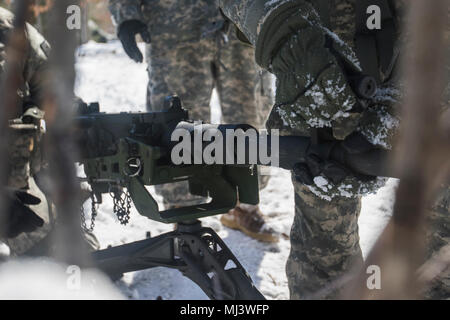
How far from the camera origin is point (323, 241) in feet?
5.44

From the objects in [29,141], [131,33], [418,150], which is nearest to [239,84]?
[131,33]

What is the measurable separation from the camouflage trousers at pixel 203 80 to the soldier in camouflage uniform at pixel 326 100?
1.48m

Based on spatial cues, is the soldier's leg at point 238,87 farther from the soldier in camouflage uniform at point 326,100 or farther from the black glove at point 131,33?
the soldier in camouflage uniform at point 326,100

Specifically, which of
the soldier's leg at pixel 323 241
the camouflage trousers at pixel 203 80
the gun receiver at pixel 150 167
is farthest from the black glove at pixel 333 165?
the camouflage trousers at pixel 203 80

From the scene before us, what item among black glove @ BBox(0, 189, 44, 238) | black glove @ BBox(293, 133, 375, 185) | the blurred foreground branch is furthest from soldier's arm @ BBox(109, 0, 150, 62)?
the blurred foreground branch

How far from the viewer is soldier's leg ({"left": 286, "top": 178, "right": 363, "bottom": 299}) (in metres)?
1.64

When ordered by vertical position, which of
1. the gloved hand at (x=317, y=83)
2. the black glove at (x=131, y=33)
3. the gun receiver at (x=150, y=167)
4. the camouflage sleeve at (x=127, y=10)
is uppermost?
the camouflage sleeve at (x=127, y=10)

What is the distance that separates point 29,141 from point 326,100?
1766mm

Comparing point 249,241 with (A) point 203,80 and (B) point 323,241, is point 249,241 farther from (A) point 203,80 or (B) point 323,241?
(B) point 323,241

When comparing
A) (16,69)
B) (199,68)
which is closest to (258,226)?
(199,68)

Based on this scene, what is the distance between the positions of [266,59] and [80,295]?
4.49 feet

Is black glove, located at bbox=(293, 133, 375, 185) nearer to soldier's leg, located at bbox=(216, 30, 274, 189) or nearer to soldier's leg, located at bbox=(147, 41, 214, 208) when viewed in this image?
soldier's leg, located at bbox=(147, 41, 214, 208)

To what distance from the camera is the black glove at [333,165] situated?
3.43 ft

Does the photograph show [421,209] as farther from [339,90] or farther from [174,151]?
[174,151]
